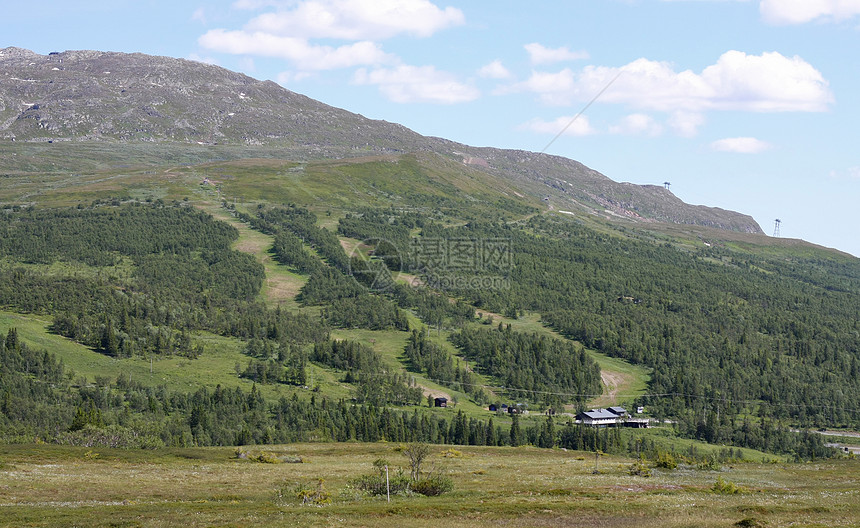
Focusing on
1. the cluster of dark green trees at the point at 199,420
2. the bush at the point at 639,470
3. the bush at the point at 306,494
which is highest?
the bush at the point at 306,494

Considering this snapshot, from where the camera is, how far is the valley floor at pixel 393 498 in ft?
194

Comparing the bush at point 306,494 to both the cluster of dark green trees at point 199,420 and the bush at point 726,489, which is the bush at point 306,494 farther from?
the cluster of dark green trees at point 199,420

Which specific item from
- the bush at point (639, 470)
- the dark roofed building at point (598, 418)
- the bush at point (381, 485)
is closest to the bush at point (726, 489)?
the bush at point (639, 470)

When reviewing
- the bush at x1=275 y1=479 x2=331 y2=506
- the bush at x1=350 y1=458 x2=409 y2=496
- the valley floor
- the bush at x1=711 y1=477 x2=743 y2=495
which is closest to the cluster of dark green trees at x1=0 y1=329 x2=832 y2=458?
the valley floor

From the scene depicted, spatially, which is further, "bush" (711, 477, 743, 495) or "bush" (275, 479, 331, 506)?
"bush" (711, 477, 743, 495)

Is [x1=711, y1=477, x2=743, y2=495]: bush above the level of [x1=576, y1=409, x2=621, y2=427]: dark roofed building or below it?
above

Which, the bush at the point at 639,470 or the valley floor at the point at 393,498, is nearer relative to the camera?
the valley floor at the point at 393,498

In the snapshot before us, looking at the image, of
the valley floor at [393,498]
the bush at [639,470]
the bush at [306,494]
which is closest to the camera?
the valley floor at [393,498]

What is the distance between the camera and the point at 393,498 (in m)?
73.2

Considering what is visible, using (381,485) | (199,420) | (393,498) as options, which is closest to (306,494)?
(381,485)

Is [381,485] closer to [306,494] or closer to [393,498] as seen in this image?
[393,498]

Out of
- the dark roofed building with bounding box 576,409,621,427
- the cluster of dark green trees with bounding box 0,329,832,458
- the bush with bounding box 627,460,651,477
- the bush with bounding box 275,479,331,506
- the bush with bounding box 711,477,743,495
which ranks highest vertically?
the bush with bounding box 711,477,743,495

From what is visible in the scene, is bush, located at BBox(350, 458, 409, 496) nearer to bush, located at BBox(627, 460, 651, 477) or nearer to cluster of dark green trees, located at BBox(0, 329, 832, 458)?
bush, located at BBox(627, 460, 651, 477)

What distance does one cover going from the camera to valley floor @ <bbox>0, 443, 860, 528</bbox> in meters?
59.2
